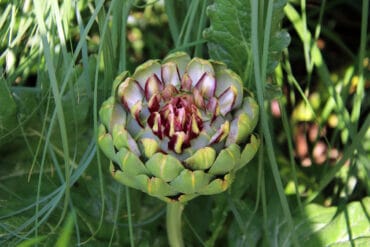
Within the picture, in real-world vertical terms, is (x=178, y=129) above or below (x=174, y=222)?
above

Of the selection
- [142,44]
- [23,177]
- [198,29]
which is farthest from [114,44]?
[142,44]

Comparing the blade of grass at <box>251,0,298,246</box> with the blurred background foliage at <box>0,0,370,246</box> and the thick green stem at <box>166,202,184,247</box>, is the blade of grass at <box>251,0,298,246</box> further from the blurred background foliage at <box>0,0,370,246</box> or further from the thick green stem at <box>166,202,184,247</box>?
the thick green stem at <box>166,202,184,247</box>

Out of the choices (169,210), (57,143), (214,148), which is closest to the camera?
(214,148)

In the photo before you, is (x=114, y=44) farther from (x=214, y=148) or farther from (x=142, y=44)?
(x=142, y=44)

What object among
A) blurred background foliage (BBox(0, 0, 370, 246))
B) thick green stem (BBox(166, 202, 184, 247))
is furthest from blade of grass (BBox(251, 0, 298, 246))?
thick green stem (BBox(166, 202, 184, 247))

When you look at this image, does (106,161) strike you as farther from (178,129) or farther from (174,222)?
(178,129)

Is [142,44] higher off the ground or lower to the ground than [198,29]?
lower

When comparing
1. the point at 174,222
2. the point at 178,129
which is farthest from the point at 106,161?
the point at 178,129
